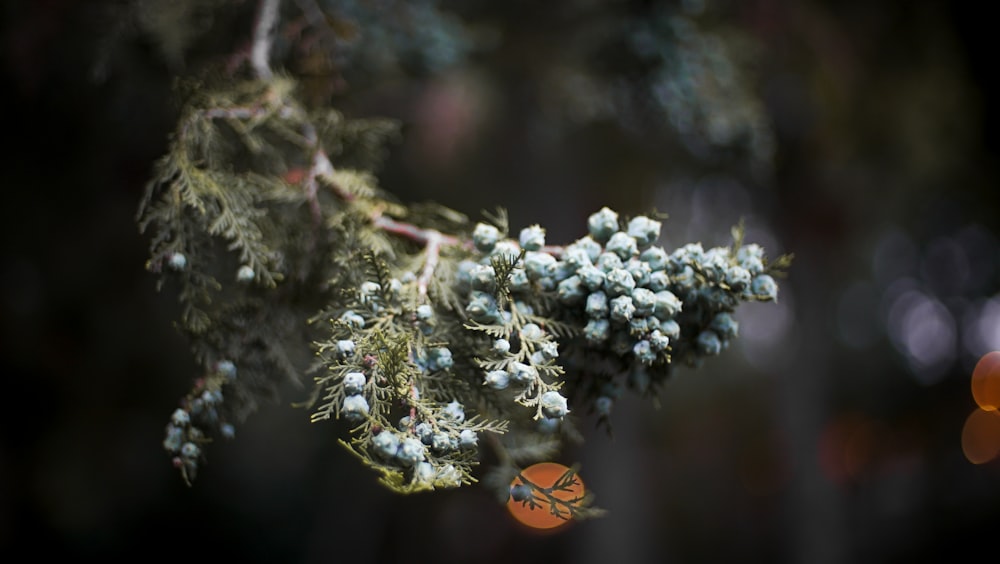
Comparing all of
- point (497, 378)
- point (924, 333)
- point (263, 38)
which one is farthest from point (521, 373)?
point (924, 333)

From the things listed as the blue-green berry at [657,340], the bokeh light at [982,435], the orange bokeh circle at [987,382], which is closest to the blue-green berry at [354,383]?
the blue-green berry at [657,340]

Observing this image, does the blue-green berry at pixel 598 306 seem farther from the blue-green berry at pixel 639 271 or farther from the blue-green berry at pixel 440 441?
the blue-green berry at pixel 440 441

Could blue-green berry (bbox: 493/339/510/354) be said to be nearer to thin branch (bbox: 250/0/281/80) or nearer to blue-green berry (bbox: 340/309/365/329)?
blue-green berry (bbox: 340/309/365/329)

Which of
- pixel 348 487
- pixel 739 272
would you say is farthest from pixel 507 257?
pixel 348 487

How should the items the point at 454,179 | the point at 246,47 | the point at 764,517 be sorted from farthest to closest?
the point at 764,517
the point at 454,179
the point at 246,47

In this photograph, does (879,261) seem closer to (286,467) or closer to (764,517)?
(764,517)

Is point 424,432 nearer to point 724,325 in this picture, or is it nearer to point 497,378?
point 497,378
